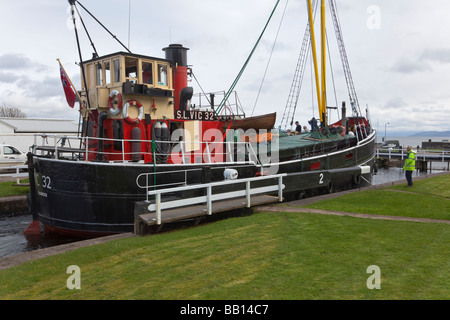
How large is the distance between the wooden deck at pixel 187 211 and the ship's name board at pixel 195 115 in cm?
376

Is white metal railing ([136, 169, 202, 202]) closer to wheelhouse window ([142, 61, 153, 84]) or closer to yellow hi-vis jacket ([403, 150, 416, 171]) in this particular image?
wheelhouse window ([142, 61, 153, 84])

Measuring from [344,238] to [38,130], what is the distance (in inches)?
1705

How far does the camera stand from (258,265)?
21.1 ft

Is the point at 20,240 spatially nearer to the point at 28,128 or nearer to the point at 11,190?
the point at 11,190

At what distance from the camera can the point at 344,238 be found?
789 cm

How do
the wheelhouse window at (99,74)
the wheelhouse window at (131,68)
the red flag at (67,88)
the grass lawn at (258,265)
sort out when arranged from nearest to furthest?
the grass lawn at (258,265) < the wheelhouse window at (131,68) < the red flag at (67,88) < the wheelhouse window at (99,74)

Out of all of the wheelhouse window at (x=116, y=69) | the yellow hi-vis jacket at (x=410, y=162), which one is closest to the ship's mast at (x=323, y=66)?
the yellow hi-vis jacket at (x=410, y=162)

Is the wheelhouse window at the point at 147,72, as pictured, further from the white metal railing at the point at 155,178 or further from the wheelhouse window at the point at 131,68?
the white metal railing at the point at 155,178

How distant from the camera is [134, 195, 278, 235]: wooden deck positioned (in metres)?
9.33

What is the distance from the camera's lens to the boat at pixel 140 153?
11.1 meters

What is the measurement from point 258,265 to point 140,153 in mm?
6190

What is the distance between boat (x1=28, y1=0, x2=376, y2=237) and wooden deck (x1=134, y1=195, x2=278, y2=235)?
513 millimetres

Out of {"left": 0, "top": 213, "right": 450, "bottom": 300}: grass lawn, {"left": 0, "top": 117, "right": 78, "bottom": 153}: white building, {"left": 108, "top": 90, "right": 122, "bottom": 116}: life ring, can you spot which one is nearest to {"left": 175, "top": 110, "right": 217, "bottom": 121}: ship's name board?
{"left": 108, "top": 90, "right": 122, "bottom": 116}: life ring

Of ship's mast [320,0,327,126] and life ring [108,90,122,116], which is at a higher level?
ship's mast [320,0,327,126]
